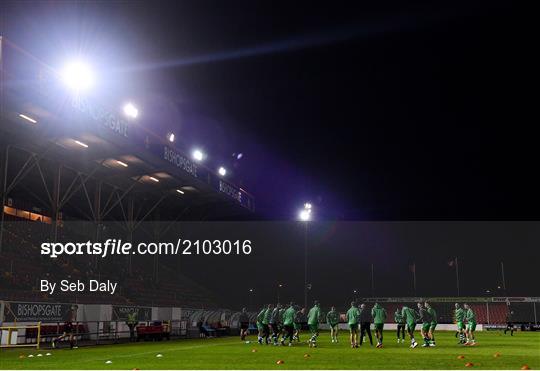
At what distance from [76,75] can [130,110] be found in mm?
9119

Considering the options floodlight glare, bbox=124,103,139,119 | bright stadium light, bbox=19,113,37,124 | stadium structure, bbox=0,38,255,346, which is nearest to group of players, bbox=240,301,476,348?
stadium structure, bbox=0,38,255,346

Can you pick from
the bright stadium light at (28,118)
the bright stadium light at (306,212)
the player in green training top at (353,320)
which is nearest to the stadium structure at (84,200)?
the bright stadium light at (28,118)

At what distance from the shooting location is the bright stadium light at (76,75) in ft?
101

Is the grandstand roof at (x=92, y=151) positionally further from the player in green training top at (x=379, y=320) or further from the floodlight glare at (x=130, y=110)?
the player in green training top at (x=379, y=320)

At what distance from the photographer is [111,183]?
156 ft

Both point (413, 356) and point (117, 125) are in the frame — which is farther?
point (117, 125)

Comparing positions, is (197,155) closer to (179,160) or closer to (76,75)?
(179,160)

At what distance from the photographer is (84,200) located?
173 ft

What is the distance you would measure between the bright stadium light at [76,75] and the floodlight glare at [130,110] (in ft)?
24.1

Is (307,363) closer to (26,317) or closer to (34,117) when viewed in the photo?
(26,317)

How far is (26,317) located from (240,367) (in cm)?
1736

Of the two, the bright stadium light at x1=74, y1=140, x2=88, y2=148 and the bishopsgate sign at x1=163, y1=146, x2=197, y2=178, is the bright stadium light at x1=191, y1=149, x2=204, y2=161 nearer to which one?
the bishopsgate sign at x1=163, y1=146, x2=197, y2=178

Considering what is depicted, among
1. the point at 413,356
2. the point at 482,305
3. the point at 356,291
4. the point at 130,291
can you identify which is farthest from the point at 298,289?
the point at 413,356

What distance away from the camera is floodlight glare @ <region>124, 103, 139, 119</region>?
3947 centimetres
